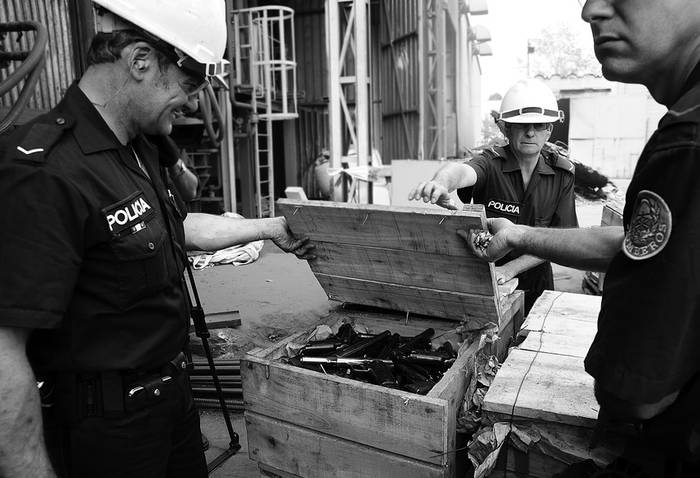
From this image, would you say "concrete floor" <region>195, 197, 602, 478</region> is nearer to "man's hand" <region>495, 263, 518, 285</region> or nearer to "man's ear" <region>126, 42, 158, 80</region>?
"man's hand" <region>495, 263, 518, 285</region>

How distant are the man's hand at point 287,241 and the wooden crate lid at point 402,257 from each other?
0.04m

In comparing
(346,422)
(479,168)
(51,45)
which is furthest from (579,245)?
(51,45)

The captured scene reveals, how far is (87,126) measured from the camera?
156 cm

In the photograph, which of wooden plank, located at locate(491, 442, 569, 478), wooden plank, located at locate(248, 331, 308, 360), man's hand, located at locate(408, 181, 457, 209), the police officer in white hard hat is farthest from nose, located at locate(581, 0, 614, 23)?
the police officer in white hard hat

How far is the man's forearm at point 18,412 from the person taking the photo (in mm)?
1289

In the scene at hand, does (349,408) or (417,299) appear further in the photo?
(417,299)

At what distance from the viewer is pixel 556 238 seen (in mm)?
1683

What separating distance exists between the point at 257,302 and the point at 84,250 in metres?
4.88

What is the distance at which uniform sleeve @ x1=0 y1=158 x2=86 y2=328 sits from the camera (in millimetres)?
1291

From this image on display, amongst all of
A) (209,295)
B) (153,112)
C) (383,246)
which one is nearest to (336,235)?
(383,246)

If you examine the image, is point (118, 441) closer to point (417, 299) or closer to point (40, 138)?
point (40, 138)

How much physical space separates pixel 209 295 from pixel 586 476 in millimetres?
5503

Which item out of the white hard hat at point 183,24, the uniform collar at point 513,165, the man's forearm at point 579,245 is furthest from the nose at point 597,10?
the uniform collar at point 513,165

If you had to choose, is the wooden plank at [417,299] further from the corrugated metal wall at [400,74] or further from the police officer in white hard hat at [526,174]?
the corrugated metal wall at [400,74]
